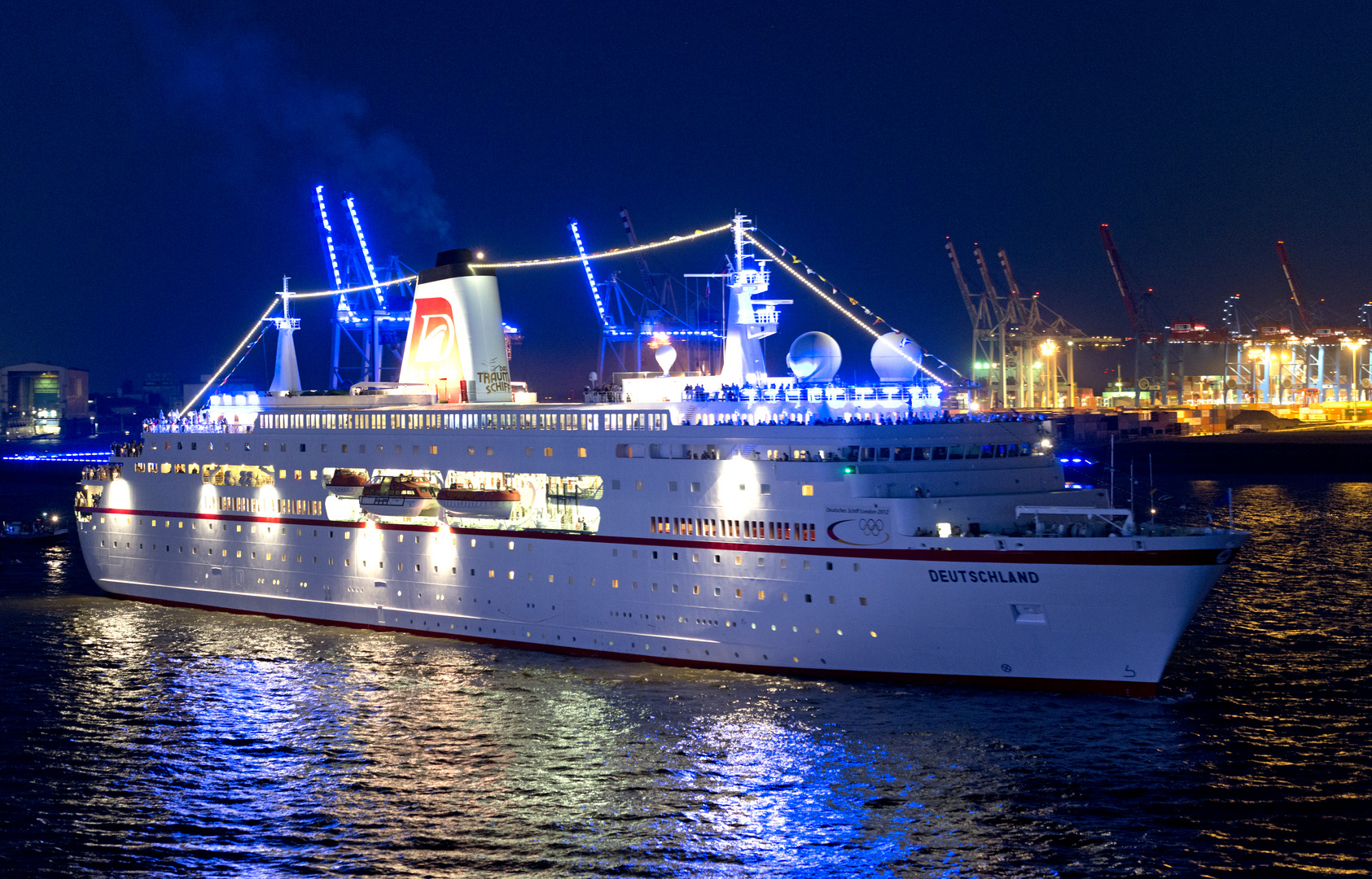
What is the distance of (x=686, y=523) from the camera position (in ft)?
97.4

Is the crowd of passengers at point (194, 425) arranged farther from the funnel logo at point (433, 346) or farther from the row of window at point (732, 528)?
the row of window at point (732, 528)

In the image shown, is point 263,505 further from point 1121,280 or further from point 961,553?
point 1121,280

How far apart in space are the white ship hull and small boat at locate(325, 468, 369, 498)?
2.25ft

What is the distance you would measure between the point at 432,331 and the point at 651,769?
21.5 m

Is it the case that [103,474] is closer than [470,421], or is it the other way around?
[470,421]

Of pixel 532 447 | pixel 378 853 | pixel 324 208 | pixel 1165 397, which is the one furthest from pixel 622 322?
pixel 1165 397

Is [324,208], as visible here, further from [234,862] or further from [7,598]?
[234,862]

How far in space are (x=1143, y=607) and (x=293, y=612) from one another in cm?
2629

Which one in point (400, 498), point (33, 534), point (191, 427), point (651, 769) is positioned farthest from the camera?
point (33, 534)

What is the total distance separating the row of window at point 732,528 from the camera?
27938 millimetres

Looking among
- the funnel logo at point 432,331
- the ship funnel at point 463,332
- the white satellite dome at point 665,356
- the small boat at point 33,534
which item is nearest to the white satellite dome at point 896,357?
the white satellite dome at point 665,356

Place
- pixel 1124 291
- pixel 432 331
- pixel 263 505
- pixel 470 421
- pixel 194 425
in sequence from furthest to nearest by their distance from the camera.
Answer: pixel 1124 291
pixel 194 425
pixel 432 331
pixel 263 505
pixel 470 421

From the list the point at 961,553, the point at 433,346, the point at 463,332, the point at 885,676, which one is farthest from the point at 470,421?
the point at 961,553

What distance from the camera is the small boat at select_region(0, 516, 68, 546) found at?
65.8 meters
